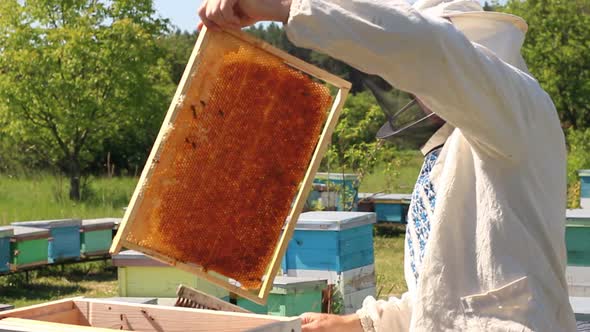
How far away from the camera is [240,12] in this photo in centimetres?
173

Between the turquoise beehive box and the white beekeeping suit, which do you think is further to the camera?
the turquoise beehive box

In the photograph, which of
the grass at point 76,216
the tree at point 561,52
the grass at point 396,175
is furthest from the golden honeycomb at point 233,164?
the tree at point 561,52

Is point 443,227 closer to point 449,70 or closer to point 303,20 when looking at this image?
point 449,70

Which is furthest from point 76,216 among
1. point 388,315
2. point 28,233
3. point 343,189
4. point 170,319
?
point 388,315

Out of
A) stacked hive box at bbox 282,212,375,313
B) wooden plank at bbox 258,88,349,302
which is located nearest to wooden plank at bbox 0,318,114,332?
wooden plank at bbox 258,88,349,302

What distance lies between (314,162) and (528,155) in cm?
62

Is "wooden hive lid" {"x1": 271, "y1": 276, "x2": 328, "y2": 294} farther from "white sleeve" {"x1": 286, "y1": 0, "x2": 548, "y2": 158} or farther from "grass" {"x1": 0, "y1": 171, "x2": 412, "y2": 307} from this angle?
"white sleeve" {"x1": 286, "y1": 0, "x2": 548, "y2": 158}

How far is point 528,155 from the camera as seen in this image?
5.64 feet

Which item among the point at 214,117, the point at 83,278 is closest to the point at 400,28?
the point at 214,117

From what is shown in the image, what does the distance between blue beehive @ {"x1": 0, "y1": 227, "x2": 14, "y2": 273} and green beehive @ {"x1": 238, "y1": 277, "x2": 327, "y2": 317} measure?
3640 mm

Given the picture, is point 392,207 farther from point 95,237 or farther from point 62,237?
point 62,237

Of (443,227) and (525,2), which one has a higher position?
(525,2)

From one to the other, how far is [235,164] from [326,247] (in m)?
4.90

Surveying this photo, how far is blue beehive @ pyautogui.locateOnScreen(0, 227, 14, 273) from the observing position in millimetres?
8375
